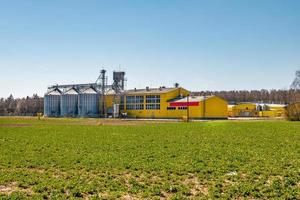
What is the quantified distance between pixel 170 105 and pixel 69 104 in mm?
39892

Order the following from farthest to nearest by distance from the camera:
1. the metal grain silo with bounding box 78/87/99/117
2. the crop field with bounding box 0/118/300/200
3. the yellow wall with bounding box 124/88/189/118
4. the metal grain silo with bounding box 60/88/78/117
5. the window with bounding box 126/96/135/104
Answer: the metal grain silo with bounding box 60/88/78/117
the metal grain silo with bounding box 78/87/99/117
the window with bounding box 126/96/135/104
the yellow wall with bounding box 124/88/189/118
the crop field with bounding box 0/118/300/200

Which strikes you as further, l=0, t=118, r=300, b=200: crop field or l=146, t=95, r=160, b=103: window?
l=146, t=95, r=160, b=103: window

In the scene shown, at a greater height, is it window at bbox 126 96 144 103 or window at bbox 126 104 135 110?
window at bbox 126 96 144 103

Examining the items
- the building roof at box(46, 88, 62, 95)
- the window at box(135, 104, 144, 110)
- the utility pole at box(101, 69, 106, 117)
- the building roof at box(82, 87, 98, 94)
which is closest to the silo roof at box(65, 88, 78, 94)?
the building roof at box(46, 88, 62, 95)

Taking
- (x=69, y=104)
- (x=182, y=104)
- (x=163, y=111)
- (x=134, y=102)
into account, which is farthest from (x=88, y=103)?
(x=182, y=104)

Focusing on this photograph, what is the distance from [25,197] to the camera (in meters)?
9.74

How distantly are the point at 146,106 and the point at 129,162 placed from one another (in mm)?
88410

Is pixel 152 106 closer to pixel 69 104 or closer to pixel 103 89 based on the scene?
pixel 103 89

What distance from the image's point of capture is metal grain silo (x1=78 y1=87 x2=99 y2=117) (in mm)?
113750

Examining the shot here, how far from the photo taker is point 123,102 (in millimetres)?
109750

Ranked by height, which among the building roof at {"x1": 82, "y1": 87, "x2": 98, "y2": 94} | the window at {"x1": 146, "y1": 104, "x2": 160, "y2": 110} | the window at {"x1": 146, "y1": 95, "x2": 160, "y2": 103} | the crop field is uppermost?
the building roof at {"x1": 82, "y1": 87, "x2": 98, "y2": 94}

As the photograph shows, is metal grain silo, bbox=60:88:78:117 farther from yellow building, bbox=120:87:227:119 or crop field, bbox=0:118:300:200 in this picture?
crop field, bbox=0:118:300:200

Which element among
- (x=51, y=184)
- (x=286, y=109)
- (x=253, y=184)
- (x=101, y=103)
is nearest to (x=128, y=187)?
(x=51, y=184)

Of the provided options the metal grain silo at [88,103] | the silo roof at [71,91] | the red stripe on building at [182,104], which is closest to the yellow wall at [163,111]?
the red stripe on building at [182,104]
